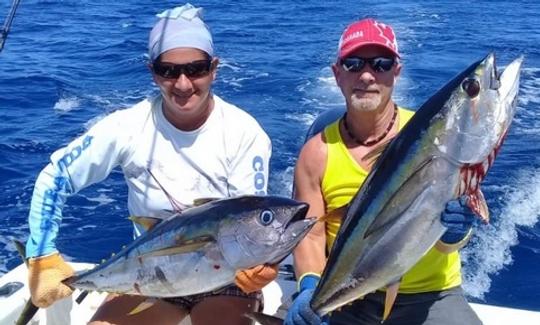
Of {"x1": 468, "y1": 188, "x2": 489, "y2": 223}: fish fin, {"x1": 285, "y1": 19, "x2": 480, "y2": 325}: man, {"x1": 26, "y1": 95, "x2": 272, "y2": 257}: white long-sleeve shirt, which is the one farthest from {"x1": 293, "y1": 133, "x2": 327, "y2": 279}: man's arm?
{"x1": 468, "y1": 188, "x2": 489, "y2": 223}: fish fin

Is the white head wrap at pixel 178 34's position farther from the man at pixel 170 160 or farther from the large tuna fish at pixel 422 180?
the large tuna fish at pixel 422 180

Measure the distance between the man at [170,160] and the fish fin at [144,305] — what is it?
2 cm

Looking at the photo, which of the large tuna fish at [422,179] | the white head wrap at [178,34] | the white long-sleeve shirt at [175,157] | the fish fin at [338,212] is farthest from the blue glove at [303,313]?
the white head wrap at [178,34]

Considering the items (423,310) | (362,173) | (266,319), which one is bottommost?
(423,310)

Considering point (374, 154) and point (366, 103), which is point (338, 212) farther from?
point (366, 103)

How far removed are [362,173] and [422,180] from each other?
744mm

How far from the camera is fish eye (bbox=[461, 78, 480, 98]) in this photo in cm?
217

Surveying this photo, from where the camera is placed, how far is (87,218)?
297 inches

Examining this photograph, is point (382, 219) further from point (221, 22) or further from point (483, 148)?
point (221, 22)

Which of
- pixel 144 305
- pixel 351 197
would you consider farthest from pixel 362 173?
pixel 144 305

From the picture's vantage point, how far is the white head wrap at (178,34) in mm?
2939

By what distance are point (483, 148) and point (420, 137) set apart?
0.69 feet

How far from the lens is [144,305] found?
3.02 metres

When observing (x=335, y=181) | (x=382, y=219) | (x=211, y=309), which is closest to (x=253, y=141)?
(x=335, y=181)
